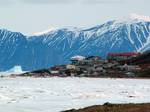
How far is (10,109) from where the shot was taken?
3750 centimetres

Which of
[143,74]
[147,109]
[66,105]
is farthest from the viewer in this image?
[143,74]

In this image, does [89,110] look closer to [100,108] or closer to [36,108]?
[100,108]

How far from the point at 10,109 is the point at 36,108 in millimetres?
2031

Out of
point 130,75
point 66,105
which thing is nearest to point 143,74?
point 130,75

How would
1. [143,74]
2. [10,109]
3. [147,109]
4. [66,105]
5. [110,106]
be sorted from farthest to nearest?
[143,74] → [66,105] → [10,109] → [110,106] → [147,109]

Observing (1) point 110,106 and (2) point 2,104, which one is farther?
(2) point 2,104

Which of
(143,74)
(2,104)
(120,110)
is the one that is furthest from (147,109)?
(143,74)

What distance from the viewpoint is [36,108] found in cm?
3847

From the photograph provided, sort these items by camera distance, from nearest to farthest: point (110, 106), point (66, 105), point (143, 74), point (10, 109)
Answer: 1. point (110, 106)
2. point (10, 109)
3. point (66, 105)
4. point (143, 74)

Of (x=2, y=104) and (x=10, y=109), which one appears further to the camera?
(x=2, y=104)

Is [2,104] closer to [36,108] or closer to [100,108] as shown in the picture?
[36,108]

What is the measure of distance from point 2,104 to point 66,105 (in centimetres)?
519

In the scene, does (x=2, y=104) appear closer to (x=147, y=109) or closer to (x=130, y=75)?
(x=147, y=109)

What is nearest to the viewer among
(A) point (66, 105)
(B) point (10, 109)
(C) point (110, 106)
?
(C) point (110, 106)
